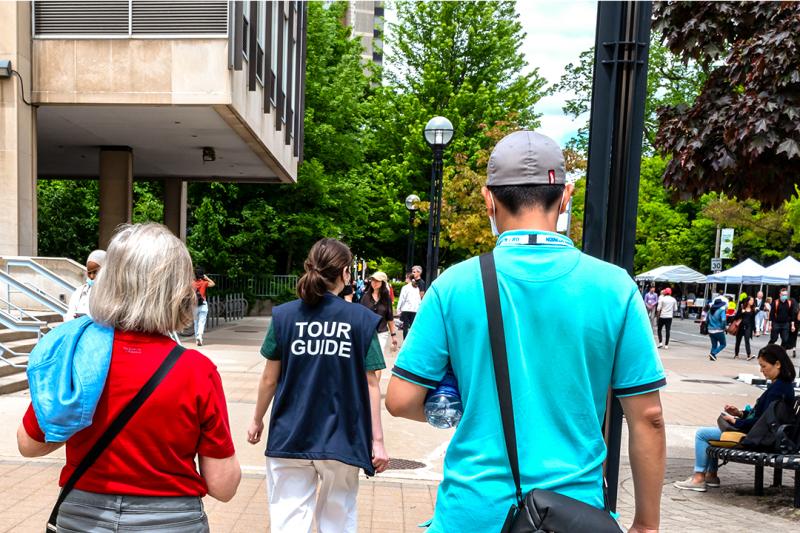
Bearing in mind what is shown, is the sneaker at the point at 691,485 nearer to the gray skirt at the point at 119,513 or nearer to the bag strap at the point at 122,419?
the gray skirt at the point at 119,513

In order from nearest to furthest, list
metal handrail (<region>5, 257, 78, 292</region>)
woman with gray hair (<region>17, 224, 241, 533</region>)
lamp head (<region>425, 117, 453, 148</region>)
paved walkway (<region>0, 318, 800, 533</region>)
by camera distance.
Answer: woman with gray hair (<region>17, 224, 241, 533</region>) → paved walkway (<region>0, 318, 800, 533</region>) → metal handrail (<region>5, 257, 78, 292</region>) → lamp head (<region>425, 117, 453, 148</region>)

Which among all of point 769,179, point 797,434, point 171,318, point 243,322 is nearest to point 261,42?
point 243,322

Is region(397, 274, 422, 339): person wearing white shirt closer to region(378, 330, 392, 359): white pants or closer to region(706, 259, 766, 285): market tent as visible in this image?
region(378, 330, 392, 359): white pants

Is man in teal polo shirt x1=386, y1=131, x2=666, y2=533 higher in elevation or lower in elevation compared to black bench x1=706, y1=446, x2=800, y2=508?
higher

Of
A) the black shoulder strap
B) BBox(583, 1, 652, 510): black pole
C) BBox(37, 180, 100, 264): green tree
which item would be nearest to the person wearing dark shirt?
BBox(583, 1, 652, 510): black pole

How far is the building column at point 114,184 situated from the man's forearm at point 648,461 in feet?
73.9

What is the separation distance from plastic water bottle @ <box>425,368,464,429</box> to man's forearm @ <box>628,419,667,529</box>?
1.51 ft

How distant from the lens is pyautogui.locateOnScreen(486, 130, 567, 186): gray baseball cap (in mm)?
2016

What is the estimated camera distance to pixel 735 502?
22.0 ft

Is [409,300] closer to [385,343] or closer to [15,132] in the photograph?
[385,343]

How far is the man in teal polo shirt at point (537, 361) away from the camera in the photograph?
6.28 feet

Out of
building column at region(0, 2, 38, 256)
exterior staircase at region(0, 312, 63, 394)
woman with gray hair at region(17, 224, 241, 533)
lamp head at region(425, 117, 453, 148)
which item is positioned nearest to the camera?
woman with gray hair at region(17, 224, 241, 533)

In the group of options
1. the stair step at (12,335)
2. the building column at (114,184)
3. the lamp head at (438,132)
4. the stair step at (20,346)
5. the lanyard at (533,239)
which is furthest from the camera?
the building column at (114,184)

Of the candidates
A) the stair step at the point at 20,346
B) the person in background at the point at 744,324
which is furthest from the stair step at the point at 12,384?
the person in background at the point at 744,324
